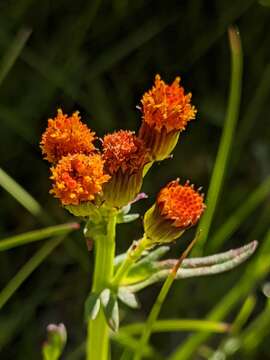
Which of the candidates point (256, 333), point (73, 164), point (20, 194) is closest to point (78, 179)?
point (73, 164)

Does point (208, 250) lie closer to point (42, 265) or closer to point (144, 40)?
point (42, 265)

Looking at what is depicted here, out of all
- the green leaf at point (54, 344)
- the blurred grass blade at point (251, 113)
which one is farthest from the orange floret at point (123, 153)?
the blurred grass blade at point (251, 113)

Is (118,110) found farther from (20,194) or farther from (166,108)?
(166,108)

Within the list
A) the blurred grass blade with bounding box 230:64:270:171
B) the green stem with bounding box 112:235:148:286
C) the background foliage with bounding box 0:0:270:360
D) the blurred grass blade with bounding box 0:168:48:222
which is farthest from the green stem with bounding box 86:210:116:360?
the blurred grass blade with bounding box 230:64:270:171

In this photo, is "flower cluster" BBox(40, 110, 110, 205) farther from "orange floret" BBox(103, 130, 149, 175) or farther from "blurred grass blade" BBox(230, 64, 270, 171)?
"blurred grass blade" BBox(230, 64, 270, 171)

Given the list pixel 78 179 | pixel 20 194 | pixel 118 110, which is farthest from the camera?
pixel 118 110

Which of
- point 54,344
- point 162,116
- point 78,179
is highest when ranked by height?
point 162,116
